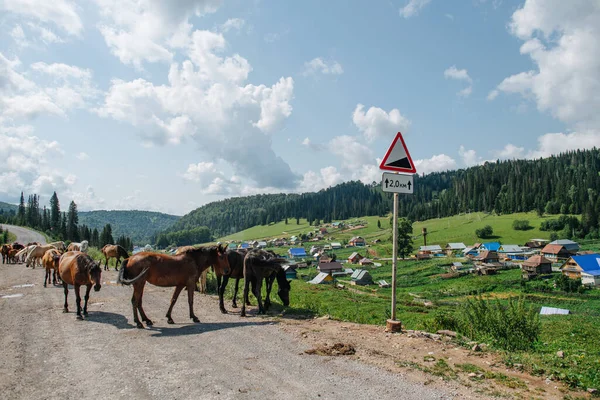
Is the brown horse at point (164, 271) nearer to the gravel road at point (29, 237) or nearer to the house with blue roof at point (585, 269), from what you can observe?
the gravel road at point (29, 237)

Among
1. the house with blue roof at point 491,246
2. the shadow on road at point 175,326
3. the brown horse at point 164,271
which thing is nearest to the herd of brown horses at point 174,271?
the brown horse at point 164,271

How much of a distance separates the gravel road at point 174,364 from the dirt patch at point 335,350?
9.8 inches

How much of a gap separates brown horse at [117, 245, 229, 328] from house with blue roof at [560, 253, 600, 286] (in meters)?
85.2

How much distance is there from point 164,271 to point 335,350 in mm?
5982

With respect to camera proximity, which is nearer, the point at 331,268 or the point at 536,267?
the point at 536,267

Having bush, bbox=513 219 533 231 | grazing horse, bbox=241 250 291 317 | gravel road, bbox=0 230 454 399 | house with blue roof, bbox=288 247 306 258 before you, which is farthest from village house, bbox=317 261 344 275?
gravel road, bbox=0 230 454 399

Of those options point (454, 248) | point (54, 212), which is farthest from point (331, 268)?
point (54, 212)

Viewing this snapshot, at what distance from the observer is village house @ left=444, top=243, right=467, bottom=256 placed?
12039 cm

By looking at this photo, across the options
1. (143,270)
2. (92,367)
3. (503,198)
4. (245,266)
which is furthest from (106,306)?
(503,198)

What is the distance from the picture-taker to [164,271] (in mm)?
10406

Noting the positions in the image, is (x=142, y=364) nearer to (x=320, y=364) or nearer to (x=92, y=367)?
(x=92, y=367)

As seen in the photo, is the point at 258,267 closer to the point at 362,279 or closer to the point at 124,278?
the point at 124,278

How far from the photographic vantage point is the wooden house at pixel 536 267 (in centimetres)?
7819

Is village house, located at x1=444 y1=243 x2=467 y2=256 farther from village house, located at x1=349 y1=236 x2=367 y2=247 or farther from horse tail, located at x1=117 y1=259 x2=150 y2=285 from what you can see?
horse tail, located at x1=117 y1=259 x2=150 y2=285
